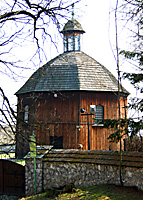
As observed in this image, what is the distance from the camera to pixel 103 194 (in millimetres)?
8562

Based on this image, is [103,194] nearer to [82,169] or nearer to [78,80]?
[82,169]

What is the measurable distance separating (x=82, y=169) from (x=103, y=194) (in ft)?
5.24

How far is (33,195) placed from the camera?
10.3m

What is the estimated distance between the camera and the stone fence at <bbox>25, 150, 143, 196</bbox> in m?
9.05

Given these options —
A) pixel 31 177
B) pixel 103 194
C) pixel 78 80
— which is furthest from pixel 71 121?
pixel 103 194

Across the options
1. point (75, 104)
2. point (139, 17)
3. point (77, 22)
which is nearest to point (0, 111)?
point (77, 22)

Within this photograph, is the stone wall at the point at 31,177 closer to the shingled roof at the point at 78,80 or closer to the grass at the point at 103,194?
the grass at the point at 103,194

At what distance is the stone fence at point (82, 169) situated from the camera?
29.7ft

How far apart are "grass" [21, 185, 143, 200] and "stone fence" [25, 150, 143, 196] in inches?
12.1

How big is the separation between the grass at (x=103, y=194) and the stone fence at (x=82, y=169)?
0.31 m

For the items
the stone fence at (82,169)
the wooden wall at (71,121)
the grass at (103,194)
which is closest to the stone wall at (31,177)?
the stone fence at (82,169)

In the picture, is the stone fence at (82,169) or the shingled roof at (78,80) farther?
the shingled roof at (78,80)

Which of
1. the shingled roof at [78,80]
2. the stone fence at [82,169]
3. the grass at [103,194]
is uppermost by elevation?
the shingled roof at [78,80]

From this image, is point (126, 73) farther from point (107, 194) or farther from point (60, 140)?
point (60, 140)
